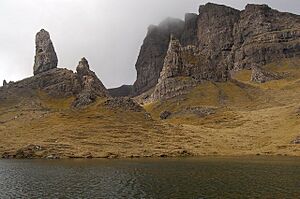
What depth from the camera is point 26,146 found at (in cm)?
17600

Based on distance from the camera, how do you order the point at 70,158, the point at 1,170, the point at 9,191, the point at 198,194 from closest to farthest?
the point at 198,194 → the point at 9,191 → the point at 1,170 → the point at 70,158

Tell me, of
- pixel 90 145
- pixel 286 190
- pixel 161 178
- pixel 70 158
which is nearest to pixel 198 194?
pixel 286 190

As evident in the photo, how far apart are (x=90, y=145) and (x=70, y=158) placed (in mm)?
17671

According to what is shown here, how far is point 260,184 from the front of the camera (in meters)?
85.2

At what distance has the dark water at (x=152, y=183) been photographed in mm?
74938

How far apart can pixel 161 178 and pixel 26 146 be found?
317 feet

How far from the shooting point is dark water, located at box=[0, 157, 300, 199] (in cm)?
7494

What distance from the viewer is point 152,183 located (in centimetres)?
8912

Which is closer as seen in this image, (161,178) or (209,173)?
(161,178)

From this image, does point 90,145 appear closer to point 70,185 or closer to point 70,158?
point 70,158

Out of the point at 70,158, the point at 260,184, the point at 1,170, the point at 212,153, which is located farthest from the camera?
the point at 212,153

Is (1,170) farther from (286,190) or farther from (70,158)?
(286,190)

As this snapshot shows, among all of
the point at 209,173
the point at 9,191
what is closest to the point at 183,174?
the point at 209,173

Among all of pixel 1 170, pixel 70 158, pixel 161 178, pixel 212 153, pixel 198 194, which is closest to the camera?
pixel 198 194
